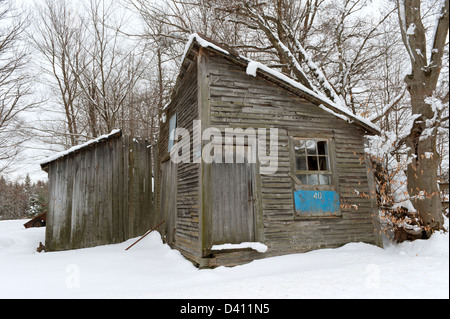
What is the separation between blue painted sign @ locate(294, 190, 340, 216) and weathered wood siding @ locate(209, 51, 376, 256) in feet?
0.51

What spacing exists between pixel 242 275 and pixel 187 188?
271 cm

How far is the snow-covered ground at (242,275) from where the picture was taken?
4.05m

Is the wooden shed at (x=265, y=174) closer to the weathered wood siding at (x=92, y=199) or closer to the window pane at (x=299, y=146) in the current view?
the window pane at (x=299, y=146)

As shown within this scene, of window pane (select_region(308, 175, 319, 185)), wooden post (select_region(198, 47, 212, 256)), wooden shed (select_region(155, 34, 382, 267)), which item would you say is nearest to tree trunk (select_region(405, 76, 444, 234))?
wooden shed (select_region(155, 34, 382, 267))

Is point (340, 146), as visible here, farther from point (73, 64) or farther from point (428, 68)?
point (73, 64)

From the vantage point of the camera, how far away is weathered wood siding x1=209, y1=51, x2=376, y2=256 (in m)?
6.70

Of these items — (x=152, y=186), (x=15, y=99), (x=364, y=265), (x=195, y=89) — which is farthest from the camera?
(x=15, y=99)

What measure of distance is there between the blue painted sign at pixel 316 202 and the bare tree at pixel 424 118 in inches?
70.4

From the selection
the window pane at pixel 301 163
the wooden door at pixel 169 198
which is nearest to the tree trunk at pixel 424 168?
the window pane at pixel 301 163

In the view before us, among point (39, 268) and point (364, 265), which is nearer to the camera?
point (364, 265)

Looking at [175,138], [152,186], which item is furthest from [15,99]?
[175,138]

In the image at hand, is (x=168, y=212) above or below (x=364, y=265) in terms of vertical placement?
above
